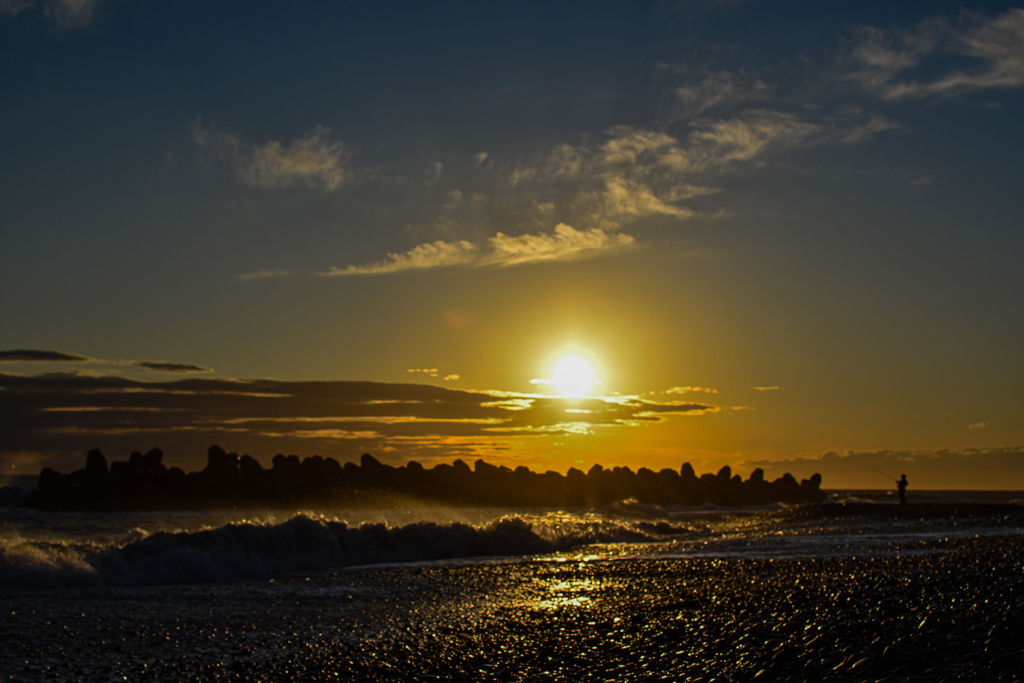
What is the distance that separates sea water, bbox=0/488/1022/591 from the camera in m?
11.3

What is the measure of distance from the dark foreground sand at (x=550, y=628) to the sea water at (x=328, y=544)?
1605mm

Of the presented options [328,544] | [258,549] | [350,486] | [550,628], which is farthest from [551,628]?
[350,486]

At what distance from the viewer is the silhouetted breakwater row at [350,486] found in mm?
28109

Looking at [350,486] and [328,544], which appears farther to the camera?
[350,486]

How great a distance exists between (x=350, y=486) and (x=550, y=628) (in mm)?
32693

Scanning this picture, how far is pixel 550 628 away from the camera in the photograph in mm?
6801

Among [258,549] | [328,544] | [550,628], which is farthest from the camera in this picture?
[328,544]

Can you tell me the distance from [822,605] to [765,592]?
119 centimetres

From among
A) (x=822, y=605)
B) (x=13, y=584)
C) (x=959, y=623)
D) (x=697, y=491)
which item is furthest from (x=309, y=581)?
(x=697, y=491)

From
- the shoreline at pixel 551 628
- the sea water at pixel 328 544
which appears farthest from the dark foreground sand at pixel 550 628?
the sea water at pixel 328 544

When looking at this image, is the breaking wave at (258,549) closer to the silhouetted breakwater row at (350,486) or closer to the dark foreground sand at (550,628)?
the dark foreground sand at (550,628)

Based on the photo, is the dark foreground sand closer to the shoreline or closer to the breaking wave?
the shoreline

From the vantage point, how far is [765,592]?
8688 mm

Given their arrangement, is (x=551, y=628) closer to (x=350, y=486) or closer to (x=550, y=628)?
(x=550, y=628)
